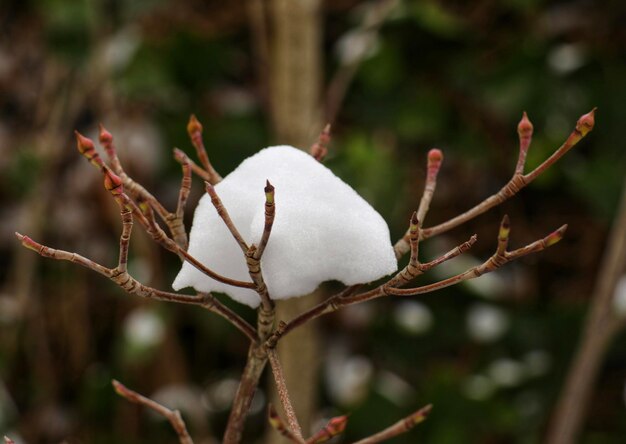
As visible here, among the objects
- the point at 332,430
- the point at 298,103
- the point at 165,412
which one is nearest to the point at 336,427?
the point at 332,430

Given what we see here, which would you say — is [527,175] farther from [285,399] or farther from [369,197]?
[369,197]

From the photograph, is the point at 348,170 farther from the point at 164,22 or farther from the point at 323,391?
the point at 164,22

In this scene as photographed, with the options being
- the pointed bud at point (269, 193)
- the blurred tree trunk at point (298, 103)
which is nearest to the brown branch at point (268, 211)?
the pointed bud at point (269, 193)

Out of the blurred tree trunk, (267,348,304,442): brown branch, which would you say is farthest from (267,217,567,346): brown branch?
the blurred tree trunk

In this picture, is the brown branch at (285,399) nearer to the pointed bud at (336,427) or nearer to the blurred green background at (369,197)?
the pointed bud at (336,427)

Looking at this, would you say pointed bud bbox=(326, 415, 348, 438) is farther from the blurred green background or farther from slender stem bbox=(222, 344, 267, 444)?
the blurred green background

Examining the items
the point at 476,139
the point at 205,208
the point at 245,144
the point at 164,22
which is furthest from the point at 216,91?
the point at 205,208
